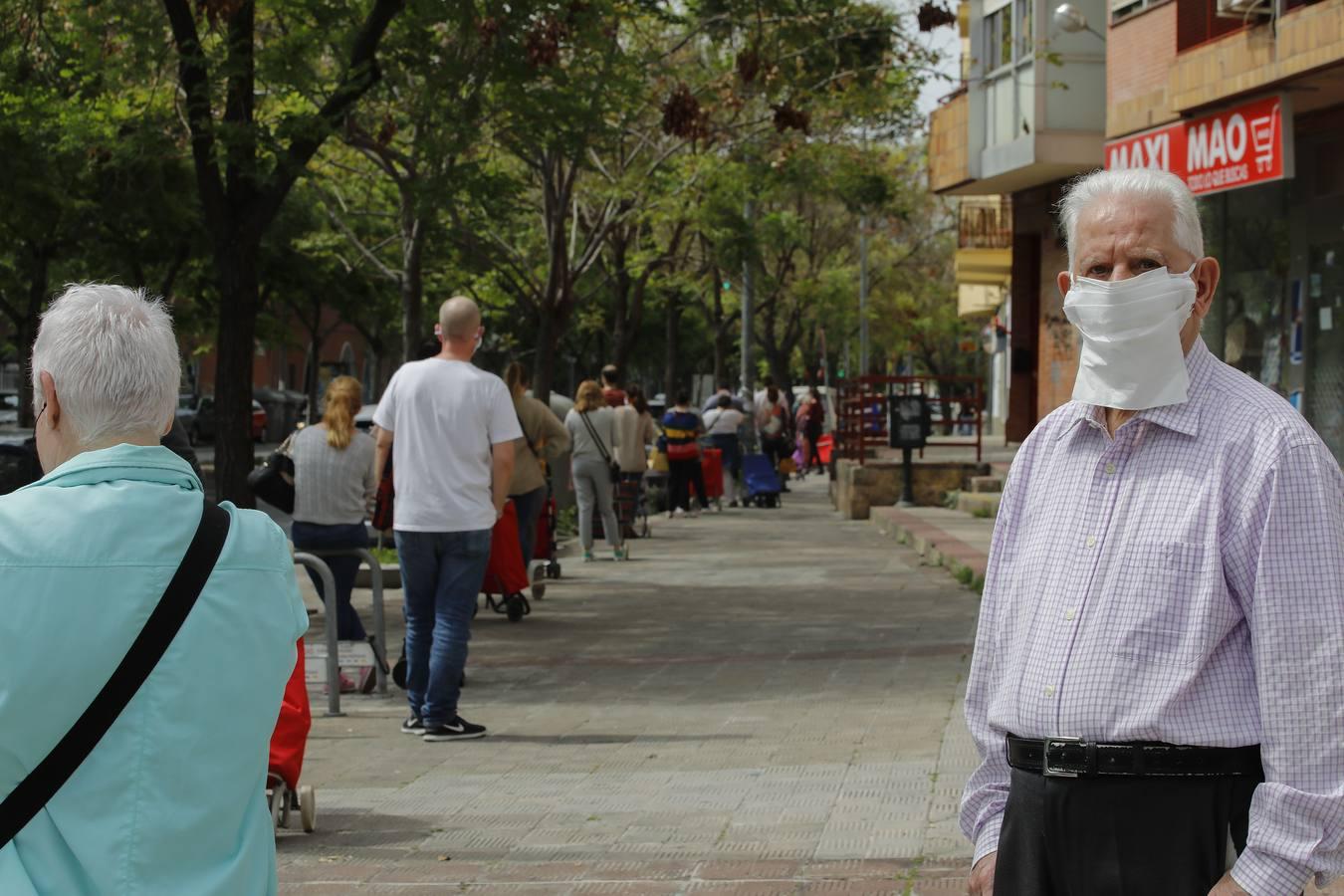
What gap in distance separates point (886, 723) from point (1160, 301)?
5966mm

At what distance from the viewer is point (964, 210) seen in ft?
108

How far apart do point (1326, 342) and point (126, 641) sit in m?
16.1

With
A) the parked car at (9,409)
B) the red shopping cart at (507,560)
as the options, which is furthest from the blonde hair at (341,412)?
the parked car at (9,409)

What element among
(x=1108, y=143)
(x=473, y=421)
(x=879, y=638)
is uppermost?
(x=1108, y=143)

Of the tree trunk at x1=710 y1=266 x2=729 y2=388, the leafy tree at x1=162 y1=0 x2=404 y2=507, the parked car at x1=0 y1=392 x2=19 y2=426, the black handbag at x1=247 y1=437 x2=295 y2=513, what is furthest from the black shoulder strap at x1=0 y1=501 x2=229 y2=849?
the parked car at x1=0 y1=392 x2=19 y2=426

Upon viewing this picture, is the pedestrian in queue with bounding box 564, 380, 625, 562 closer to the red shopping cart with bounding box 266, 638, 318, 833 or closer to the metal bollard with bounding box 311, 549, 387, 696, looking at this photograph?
the metal bollard with bounding box 311, 549, 387, 696

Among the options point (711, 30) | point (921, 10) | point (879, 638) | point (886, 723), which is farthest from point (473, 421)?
point (711, 30)

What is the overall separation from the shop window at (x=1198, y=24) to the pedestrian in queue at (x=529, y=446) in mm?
8557

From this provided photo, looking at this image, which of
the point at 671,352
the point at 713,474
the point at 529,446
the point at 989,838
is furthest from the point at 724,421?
the point at 989,838

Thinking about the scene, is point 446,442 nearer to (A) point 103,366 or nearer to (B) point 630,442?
(A) point 103,366

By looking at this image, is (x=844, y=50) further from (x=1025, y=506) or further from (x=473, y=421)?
(x=1025, y=506)

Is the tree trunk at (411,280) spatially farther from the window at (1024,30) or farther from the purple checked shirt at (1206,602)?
the purple checked shirt at (1206,602)

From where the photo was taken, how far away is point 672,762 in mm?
7797

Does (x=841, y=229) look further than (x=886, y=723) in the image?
Yes
